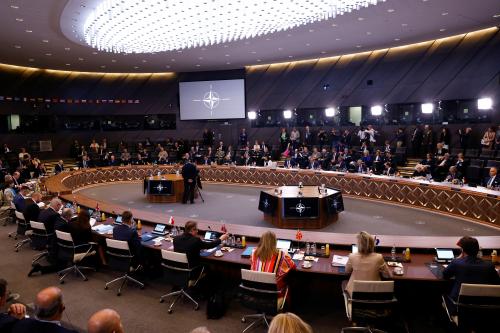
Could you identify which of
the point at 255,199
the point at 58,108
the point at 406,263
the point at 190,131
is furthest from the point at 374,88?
the point at 58,108

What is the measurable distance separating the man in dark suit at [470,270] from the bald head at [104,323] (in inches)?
127

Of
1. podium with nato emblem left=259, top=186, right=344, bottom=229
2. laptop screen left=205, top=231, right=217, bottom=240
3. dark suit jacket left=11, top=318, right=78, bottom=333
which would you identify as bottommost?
podium with nato emblem left=259, top=186, right=344, bottom=229

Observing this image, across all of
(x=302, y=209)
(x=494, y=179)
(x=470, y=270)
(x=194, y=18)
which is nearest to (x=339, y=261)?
(x=470, y=270)

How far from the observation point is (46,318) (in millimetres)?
2617

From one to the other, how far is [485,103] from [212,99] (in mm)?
13939

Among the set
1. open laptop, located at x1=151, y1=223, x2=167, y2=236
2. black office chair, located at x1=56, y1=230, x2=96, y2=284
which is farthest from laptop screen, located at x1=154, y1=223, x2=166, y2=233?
black office chair, located at x1=56, y1=230, x2=96, y2=284

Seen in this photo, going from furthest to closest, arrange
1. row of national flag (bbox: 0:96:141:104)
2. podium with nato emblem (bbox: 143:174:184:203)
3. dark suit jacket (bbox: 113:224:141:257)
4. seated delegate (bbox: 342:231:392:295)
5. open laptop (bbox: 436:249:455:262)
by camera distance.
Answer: row of national flag (bbox: 0:96:141:104)
podium with nato emblem (bbox: 143:174:184:203)
dark suit jacket (bbox: 113:224:141:257)
open laptop (bbox: 436:249:455:262)
seated delegate (bbox: 342:231:392:295)

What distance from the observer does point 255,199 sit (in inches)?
490

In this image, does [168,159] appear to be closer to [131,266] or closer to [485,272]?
[131,266]

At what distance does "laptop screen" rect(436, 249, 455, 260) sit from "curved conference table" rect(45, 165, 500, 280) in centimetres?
15

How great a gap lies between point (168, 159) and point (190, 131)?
12.1 feet

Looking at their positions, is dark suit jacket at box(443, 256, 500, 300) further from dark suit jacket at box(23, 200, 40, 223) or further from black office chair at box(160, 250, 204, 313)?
dark suit jacket at box(23, 200, 40, 223)

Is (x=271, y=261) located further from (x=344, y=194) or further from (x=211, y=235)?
(x=344, y=194)

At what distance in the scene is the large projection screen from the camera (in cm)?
2166
